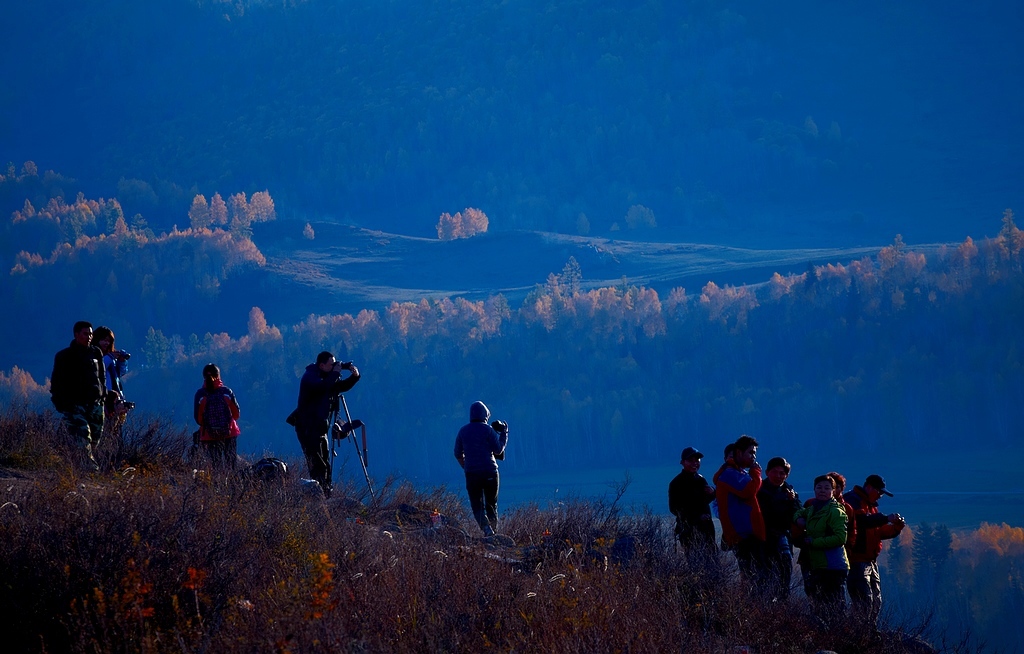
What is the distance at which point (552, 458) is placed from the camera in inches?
6014

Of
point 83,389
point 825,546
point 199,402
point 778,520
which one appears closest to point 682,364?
point 199,402

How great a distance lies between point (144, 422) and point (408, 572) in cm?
611

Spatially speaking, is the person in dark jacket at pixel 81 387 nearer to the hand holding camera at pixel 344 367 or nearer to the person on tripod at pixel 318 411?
the person on tripod at pixel 318 411

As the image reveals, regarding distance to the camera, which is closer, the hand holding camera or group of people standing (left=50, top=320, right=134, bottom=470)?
group of people standing (left=50, top=320, right=134, bottom=470)

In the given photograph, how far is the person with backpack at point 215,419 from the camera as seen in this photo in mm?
11531

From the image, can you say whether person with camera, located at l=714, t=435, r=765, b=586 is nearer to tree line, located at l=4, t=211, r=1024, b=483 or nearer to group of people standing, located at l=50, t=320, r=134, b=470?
group of people standing, located at l=50, t=320, r=134, b=470

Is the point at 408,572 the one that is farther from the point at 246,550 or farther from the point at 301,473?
the point at 301,473

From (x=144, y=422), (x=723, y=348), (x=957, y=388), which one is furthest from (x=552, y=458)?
(x=144, y=422)

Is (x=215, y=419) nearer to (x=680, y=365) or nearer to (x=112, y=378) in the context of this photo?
(x=112, y=378)

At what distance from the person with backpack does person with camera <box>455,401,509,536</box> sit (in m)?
2.26

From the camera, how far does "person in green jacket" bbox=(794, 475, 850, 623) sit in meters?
9.66

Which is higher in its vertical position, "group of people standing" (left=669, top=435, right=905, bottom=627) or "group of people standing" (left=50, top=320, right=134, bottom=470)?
"group of people standing" (left=50, top=320, right=134, bottom=470)

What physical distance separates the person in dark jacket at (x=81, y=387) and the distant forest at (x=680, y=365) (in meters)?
133

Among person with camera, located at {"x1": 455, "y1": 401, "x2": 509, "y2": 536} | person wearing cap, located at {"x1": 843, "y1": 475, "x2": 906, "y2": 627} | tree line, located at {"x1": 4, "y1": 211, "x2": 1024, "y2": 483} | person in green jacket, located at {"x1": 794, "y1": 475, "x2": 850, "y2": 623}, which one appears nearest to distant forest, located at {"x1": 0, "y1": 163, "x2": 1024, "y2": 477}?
tree line, located at {"x1": 4, "y1": 211, "x2": 1024, "y2": 483}
